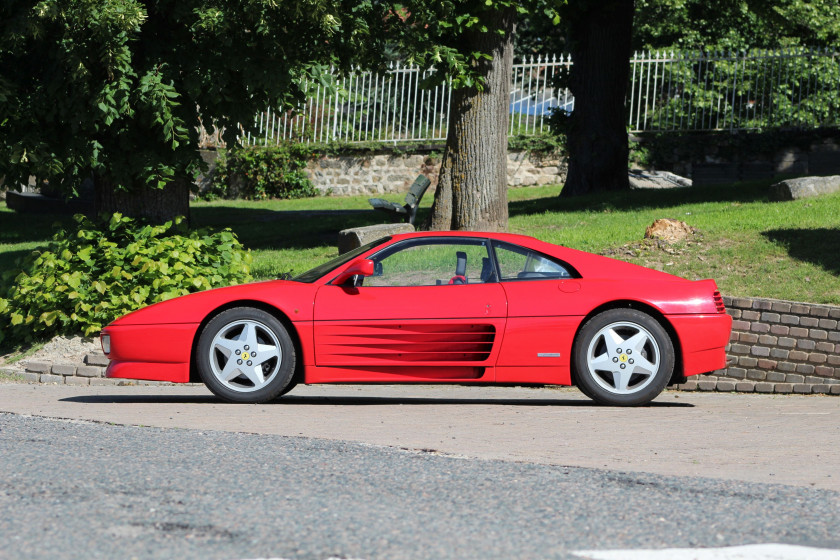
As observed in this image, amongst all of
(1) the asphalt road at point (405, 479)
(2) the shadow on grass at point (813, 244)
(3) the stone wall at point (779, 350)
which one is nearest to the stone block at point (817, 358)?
(3) the stone wall at point (779, 350)

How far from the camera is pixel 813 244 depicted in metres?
12.6

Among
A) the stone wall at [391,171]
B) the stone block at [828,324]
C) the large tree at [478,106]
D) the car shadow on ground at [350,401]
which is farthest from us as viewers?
the stone wall at [391,171]

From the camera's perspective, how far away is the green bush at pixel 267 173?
26.3m

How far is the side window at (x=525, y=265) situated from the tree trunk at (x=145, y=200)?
5239 mm

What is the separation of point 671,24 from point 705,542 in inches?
1239

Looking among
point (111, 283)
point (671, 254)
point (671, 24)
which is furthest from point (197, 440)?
point (671, 24)

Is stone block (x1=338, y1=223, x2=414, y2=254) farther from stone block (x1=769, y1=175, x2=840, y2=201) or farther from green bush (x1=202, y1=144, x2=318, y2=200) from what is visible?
green bush (x1=202, y1=144, x2=318, y2=200)

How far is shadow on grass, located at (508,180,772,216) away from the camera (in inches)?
693

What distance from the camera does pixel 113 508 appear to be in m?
4.56

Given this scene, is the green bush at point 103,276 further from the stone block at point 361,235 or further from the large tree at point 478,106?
the large tree at point 478,106

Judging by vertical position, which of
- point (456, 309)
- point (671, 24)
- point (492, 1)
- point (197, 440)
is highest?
point (671, 24)

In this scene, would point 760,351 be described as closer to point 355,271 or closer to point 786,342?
point 786,342

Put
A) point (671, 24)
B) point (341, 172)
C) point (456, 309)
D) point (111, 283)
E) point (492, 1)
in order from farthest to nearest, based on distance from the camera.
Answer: point (671, 24)
point (341, 172)
point (492, 1)
point (111, 283)
point (456, 309)

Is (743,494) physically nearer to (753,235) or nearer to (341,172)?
(753,235)
